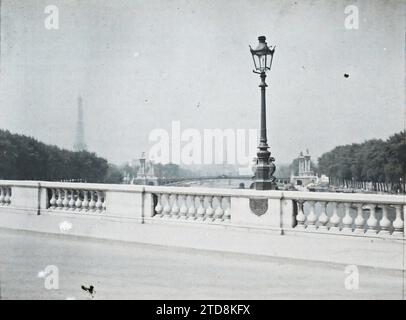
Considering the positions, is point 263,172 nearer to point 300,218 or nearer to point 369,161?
point 300,218

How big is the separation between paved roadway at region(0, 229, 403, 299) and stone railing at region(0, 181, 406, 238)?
75 centimetres

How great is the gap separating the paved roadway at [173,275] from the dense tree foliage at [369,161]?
62575 mm

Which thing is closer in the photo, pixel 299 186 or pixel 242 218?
pixel 242 218

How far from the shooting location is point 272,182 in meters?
10.8

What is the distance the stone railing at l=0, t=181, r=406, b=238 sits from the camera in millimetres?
8711

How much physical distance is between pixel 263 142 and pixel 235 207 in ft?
5.43

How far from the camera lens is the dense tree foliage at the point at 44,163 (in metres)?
77.2

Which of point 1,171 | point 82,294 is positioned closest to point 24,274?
point 82,294

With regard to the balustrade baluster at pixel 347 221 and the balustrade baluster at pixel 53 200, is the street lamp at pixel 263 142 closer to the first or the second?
the balustrade baluster at pixel 347 221

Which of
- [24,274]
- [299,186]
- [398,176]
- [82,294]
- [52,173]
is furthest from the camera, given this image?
[299,186]

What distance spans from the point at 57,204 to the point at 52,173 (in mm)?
85061

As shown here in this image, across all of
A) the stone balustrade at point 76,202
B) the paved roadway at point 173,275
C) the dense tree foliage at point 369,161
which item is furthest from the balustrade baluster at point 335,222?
the dense tree foliage at point 369,161

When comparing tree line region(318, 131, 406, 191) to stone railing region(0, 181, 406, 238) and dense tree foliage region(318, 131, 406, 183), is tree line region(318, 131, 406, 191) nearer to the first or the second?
dense tree foliage region(318, 131, 406, 183)

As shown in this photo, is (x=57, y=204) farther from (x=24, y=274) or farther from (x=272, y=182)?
(x=272, y=182)
